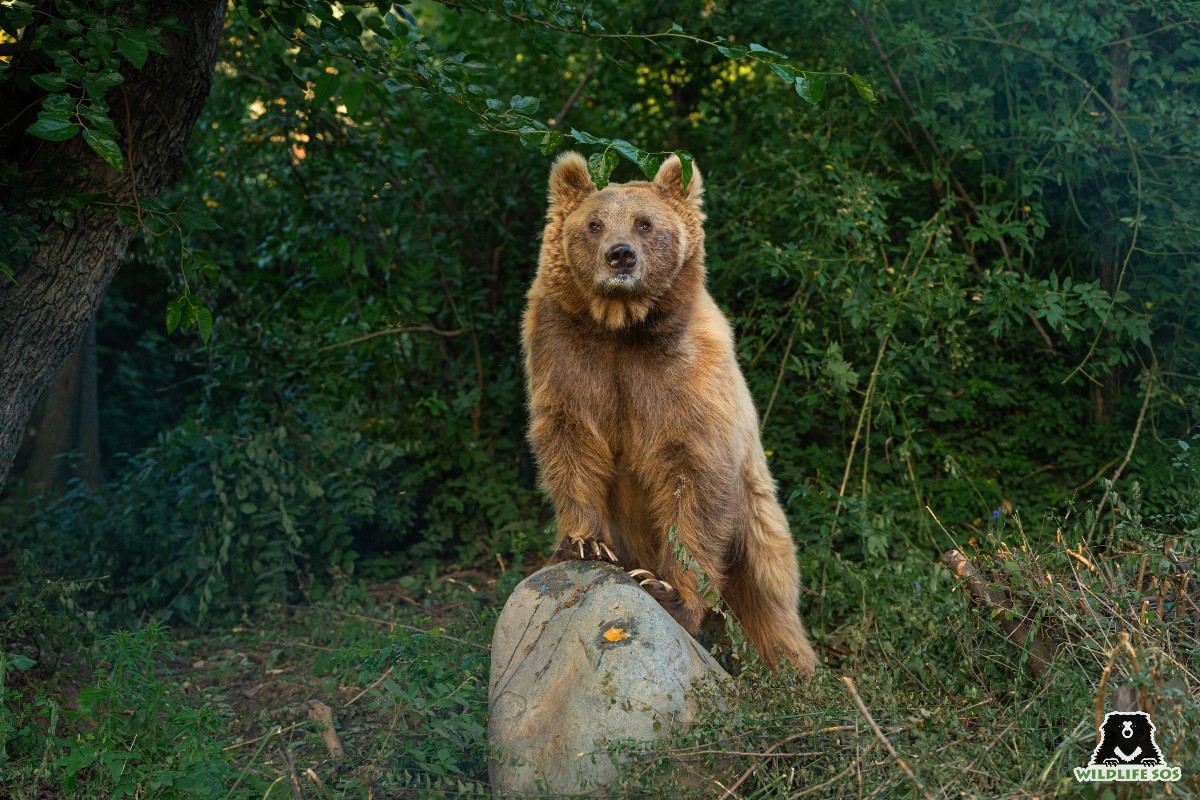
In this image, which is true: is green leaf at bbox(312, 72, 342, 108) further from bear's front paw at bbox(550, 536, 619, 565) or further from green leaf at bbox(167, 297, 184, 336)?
bear's front paw at bbox(550, 536, 619, 565)

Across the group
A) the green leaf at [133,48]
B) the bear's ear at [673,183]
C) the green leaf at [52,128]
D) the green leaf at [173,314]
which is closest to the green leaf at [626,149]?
the bear's ear at [673,183]

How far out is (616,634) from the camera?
13.7 ft

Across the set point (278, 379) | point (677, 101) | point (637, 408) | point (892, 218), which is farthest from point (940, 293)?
point (278, 379)

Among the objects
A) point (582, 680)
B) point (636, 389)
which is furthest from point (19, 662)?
point (636, 389)

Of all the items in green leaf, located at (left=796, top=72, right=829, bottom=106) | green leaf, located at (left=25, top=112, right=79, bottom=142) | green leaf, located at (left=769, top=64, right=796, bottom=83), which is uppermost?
green leaf, located at (left=769, top=64, right=796, bottom=83)

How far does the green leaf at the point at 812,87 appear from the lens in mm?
3805

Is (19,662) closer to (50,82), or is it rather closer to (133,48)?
(50,82)

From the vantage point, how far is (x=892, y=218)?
24.8ft

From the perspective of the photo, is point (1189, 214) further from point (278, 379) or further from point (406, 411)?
point (278, 379)

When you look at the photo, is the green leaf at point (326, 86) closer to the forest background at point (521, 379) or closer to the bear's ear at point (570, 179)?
the forest background at point (521, 379)

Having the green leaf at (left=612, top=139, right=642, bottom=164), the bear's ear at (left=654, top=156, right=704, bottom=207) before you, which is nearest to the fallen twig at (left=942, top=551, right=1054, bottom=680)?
the bear's ear at (left=654, top=156, right=704, bottom=207)

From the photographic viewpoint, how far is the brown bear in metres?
4.80

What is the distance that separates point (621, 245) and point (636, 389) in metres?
0.63

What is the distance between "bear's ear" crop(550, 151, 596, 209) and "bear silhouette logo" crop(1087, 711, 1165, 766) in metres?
3.12
